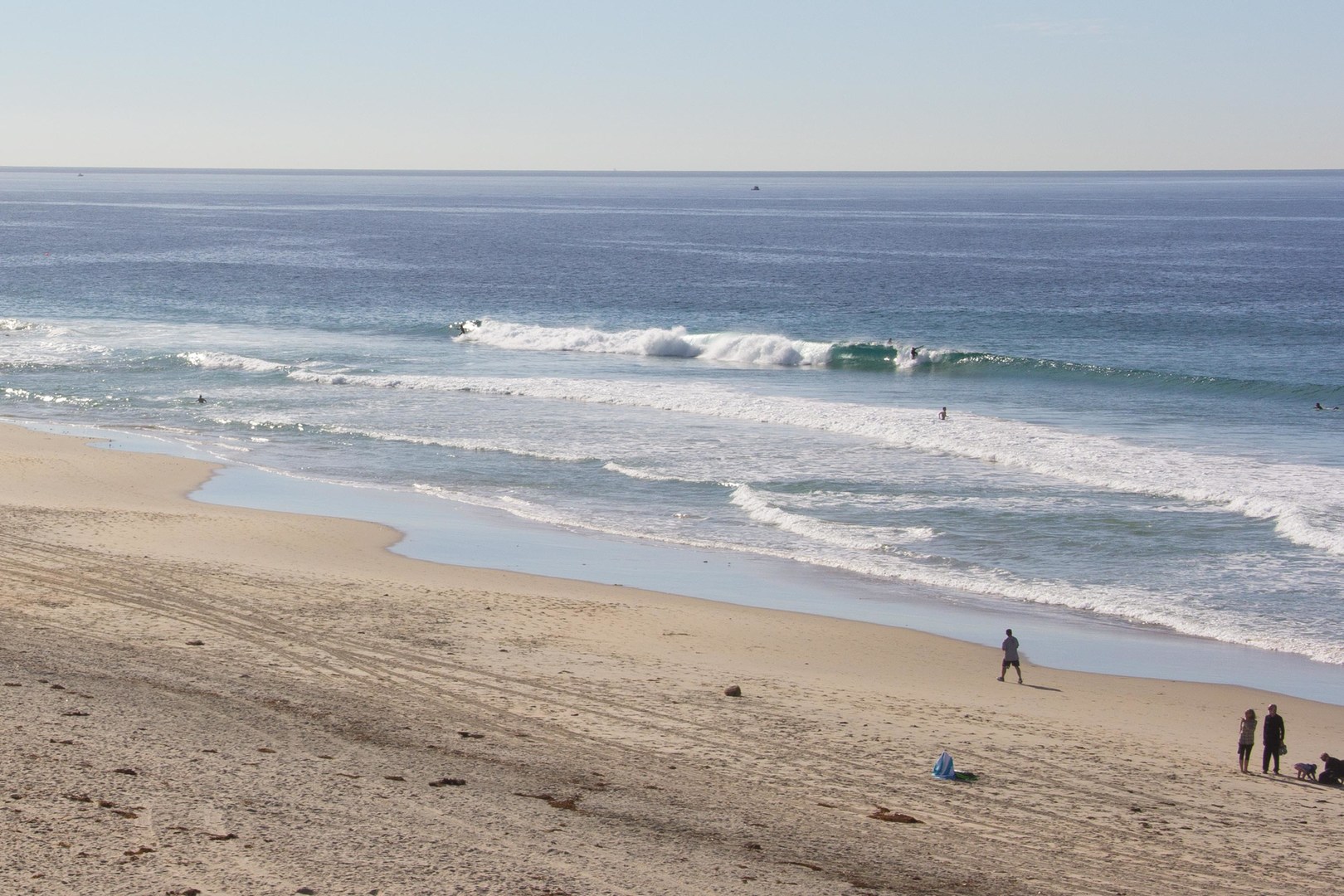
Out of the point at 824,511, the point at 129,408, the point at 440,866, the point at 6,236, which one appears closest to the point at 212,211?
the point at 6,236

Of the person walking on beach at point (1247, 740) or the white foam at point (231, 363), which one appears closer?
the person walking on beach at point (1247, 740)

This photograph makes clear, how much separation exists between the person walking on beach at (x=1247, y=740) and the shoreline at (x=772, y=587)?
12.6ft

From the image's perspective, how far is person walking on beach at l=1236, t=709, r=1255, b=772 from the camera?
15477mm

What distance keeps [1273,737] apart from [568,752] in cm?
851

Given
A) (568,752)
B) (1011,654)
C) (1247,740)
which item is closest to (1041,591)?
(1011,654)

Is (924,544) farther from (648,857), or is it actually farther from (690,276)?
(690,276)

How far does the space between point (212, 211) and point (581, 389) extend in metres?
168

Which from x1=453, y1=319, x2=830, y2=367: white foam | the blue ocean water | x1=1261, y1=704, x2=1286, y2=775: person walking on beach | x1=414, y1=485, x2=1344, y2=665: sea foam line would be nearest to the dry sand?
x1=1261, y1=704, x2=1286, y2=775: person walking on beach

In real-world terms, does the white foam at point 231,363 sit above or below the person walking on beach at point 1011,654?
above

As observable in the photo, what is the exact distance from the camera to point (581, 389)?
4788 centimetres

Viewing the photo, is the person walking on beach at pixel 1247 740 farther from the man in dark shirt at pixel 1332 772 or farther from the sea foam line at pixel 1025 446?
the sea foam line at pixel 1025 446

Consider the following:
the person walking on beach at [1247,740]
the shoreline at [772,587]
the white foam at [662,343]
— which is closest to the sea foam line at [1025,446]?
the shoreline at [772,587]

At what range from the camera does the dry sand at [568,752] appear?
11.6 m

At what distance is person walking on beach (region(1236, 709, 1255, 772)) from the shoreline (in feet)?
12.6
